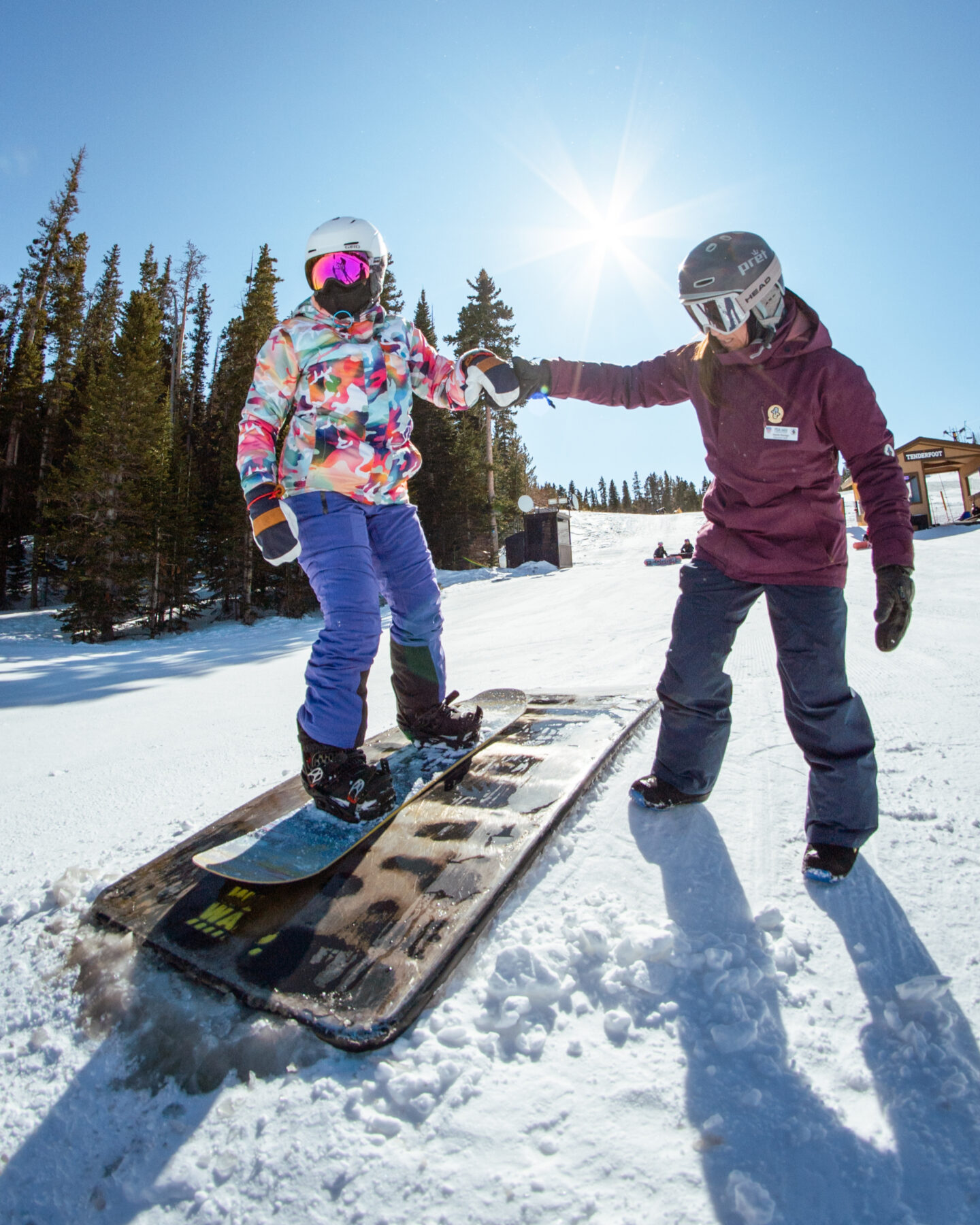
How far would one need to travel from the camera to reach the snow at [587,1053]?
0.78 meters

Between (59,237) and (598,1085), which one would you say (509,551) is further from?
(59,237)

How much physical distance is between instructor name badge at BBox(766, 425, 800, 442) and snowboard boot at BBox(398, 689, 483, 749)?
1.46 meters

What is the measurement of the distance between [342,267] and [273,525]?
100cm

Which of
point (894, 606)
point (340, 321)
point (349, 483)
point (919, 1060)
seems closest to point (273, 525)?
point (349, 483)

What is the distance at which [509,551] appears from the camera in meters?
18.9

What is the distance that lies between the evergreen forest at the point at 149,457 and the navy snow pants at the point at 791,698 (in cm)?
1501

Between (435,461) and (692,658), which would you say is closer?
(692,658)

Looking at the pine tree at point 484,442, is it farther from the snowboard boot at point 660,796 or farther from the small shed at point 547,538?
the snowboard boot at point 660,796

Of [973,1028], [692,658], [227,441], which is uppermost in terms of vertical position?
[227,441]

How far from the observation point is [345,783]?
1855 millimetres

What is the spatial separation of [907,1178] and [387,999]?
76cm

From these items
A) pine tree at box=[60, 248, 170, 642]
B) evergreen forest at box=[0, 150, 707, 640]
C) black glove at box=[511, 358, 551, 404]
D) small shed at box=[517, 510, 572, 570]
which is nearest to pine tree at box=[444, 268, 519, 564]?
evergreen forest at box=[0, 150, 707, 640]

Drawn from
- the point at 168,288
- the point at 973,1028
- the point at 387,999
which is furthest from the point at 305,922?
the point at 168,288

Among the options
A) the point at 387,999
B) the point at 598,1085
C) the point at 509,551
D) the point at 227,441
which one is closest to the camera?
the point at 598,1085
